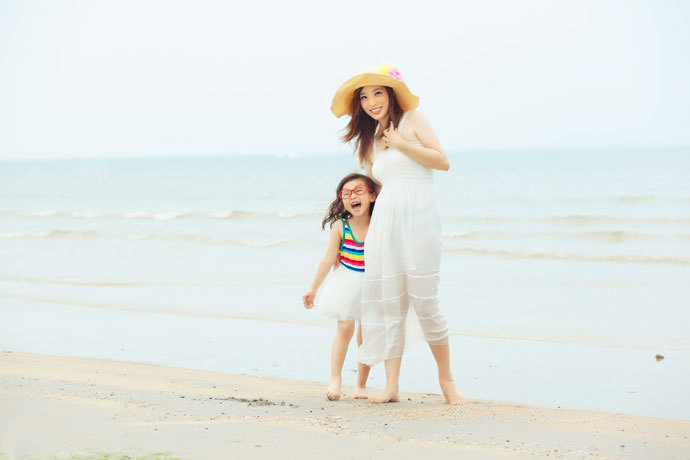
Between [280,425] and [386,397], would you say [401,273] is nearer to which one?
[386,397]

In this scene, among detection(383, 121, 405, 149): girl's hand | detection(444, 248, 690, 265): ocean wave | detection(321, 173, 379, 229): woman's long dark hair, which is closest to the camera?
detection(383, 121, 405, 149): girl's hand

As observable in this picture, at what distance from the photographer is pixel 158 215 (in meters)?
23.7

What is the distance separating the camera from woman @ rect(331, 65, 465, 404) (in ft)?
13.8

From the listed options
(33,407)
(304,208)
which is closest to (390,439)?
(33,407)

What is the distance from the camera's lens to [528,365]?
578 cm

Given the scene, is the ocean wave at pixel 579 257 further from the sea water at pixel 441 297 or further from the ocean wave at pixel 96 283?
the ocean wave at pixel 96 283

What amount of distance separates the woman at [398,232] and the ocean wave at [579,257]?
28.5 feet

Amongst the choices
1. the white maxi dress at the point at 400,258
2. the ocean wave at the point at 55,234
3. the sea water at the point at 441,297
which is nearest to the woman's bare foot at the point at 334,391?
the white maxi dress at the point at 400,258

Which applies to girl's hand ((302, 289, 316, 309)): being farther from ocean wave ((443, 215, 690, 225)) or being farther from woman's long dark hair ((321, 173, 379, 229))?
ocean wave ((443, 215, 690, 225))

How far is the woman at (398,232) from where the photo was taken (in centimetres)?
419

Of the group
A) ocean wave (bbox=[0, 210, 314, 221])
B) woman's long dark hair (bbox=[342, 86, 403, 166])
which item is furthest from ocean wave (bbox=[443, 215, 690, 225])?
woman's long dark hair (bbox=[342, 86, 403, 166])

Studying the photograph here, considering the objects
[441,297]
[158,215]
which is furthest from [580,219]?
[158,215]

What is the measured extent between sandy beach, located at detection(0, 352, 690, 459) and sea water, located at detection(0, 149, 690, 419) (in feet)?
2.55

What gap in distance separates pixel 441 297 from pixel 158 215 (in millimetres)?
16587
